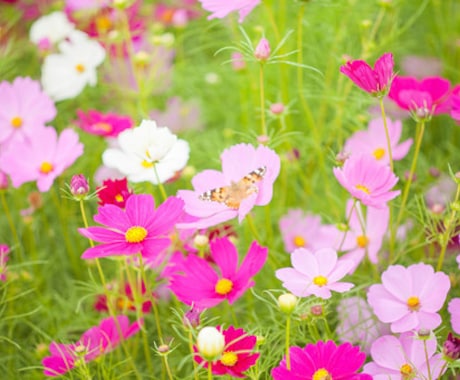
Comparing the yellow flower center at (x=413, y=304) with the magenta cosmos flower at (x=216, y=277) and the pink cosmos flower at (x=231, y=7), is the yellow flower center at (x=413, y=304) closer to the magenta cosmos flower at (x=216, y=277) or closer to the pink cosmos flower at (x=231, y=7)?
the magenta cosmos flower at (x=216, y=277)

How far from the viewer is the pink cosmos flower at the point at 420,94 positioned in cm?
83

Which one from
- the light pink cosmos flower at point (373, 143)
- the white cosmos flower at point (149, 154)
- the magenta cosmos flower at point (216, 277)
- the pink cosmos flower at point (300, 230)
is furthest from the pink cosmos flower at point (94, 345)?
the light pink cosmos flower at point (373, 143)

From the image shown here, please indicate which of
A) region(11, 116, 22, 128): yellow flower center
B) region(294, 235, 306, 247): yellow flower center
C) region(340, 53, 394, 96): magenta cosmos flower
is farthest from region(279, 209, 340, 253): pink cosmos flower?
region(11, 116, 22, 128): yellow flower center

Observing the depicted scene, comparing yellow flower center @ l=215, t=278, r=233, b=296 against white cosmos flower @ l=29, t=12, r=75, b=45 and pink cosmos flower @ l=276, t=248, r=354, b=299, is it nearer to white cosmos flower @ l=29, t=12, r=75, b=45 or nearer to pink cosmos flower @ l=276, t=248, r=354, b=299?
pink cosmos flower @ l=276, t=248, r=354, b=299

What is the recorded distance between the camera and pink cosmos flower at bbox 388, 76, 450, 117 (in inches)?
32.7

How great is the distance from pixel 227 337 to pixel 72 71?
27.7 inches

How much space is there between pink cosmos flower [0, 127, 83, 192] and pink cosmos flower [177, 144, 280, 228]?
0.24m

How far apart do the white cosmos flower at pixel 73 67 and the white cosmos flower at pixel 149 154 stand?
327mm

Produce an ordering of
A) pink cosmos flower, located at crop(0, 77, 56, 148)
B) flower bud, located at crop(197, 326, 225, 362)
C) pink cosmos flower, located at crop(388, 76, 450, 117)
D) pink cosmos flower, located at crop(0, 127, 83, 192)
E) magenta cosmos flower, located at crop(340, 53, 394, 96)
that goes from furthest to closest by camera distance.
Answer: pink cosmos flower, located at crop(0, 77, 56, 148) < pink cosmos flower, located at crop(0, 127, 83, 192) < pink cosmos flower, located at crop(388, 76, 450, 117) < magenta cosmos flower, located at crop(340, 53, 394, 96) < flower bud, located at crop(197, 326, 225, 362)

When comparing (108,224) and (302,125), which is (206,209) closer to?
(108,224)

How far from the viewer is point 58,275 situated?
3.90ft

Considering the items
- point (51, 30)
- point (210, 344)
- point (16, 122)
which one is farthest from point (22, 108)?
point (210, 344)

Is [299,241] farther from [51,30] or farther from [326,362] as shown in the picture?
[51,30]

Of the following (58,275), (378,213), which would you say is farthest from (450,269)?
(58,275)
